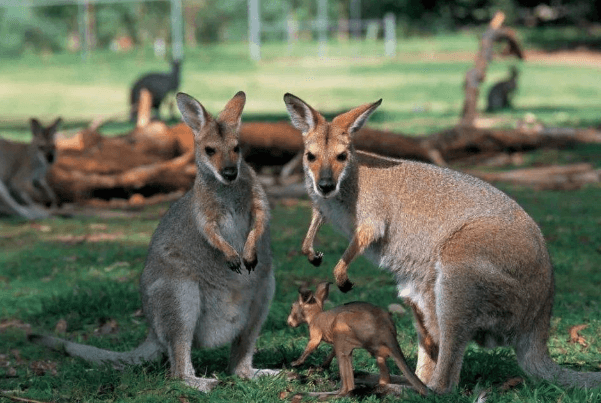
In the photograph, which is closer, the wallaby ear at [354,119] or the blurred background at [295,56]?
the wallaby ear at [354,119]

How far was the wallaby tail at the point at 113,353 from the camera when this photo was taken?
426 cm

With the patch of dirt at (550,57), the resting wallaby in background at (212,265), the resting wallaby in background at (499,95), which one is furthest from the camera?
the patch of dirt at (550,57)

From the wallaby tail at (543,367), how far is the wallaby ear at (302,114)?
1266mm

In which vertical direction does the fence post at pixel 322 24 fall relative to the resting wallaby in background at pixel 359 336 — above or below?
above

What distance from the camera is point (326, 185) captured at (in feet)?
12.3

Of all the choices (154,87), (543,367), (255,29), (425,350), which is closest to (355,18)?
(255,29)

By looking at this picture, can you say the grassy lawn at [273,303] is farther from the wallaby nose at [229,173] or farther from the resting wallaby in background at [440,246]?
the wallaby nose at [229,173]

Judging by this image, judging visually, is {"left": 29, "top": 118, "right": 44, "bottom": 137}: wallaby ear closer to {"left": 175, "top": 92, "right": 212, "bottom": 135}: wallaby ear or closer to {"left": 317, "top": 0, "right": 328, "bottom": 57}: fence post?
{"left": 175, "top": 92, "right": 212, "bottom": 135}: wallaby ear

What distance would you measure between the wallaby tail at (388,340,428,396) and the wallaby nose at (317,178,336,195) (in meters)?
0.71

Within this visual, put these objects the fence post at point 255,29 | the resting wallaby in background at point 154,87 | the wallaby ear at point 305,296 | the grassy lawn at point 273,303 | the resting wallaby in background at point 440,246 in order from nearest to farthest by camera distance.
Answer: the resting wallaby in background at point 440,246 < the wallaby ear at point 305,296 < the grassy lawn at point 273,303 < the resting wallaby in background at point 154,87 < the fence post at point 255,29

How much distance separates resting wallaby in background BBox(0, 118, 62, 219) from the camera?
8195 mm

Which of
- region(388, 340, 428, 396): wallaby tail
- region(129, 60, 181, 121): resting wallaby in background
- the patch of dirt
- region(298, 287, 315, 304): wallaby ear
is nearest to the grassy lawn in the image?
region(388, 340, 428, 396): wallaby tail

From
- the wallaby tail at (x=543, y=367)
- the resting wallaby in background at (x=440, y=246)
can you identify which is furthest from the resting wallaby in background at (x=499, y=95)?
the wallaby tail at (x=543, y=367)

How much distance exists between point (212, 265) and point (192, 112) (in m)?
0.70
